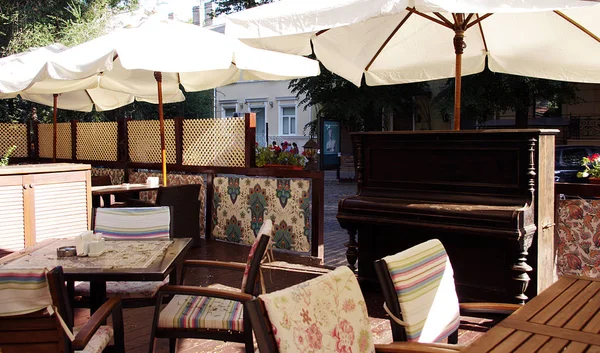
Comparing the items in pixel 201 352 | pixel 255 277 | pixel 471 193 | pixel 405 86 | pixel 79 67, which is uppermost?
pixel 405 86

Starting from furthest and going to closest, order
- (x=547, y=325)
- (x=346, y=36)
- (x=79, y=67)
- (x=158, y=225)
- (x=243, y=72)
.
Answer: (x=243, y=72) < (x=79, y=67) < (x=346, y=36) < (x=158, y=225) < (x=547, y=325)

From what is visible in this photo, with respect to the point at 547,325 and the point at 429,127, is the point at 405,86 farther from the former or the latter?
the point at 547,325

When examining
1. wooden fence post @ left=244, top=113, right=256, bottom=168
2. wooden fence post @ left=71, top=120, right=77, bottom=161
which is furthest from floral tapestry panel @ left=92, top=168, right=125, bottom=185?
wooden fence post @ left=244, top=113, right=256, bottom=168

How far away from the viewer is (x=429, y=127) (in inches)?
927

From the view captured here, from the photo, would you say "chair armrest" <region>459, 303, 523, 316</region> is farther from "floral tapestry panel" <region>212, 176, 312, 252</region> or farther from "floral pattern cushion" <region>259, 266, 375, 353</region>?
"floral tapestry panel" <region>212, 176, 312, 252</region>

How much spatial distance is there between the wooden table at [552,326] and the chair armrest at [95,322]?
5.01 ft

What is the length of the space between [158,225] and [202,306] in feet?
3.41

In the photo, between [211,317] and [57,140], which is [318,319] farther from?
[57,140]

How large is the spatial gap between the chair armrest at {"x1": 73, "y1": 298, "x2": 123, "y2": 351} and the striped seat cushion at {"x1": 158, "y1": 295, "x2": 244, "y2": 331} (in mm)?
241

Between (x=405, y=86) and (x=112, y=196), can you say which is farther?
(x=405, y=86)

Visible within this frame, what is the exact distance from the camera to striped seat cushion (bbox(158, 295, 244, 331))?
2.91 m

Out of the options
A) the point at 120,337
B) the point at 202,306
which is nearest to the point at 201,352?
the point at 202,306

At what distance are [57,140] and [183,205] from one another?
547 centimetres

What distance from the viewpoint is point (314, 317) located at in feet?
5.99
